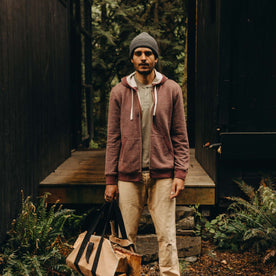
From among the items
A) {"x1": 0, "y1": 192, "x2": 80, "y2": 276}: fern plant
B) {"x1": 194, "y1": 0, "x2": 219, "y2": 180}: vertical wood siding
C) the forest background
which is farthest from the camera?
the forest background

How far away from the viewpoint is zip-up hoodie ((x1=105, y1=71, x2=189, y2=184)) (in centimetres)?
346

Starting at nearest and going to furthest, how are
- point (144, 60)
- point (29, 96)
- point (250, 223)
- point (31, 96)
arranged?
point (144, 60) < point (250, 223) < point (29, 96) < point (31, 96)

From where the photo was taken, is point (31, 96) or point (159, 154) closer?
point (159, 154)

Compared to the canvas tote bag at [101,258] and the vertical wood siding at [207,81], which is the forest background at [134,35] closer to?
the vertical wood siding at [207,81]

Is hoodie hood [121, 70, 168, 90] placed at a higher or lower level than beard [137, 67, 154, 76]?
lower

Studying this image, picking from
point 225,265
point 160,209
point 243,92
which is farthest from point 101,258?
point 243,92

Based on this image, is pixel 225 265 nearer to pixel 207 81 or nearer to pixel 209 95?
pixel 209 95

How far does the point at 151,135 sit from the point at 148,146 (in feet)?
0.38

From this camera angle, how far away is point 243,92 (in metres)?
5.74

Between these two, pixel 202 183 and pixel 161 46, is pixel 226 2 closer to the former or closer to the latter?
pixel 202 183

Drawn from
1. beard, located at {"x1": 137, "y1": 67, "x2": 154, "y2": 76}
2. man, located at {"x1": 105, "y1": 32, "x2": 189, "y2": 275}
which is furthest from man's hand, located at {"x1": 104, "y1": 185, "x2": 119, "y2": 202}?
beard, located at {"x1": 137, "y1": 67, "x2": 154, "y2": 76}

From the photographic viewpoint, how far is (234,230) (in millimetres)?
5312

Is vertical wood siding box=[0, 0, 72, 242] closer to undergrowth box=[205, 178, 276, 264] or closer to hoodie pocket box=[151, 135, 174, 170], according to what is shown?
hoodie pocket box=[151, 135, 174, 170]

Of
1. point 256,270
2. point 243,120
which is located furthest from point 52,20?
point 256,270
